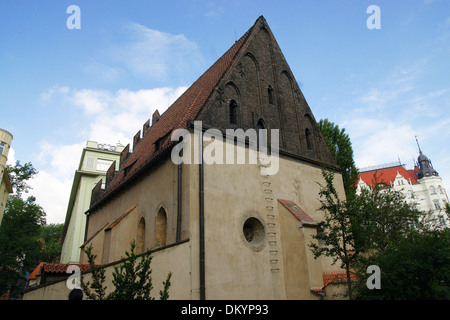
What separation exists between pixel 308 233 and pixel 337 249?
249 cm

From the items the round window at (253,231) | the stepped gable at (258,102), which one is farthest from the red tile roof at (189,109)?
the round window at (253,231)

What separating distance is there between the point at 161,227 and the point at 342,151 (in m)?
14.5

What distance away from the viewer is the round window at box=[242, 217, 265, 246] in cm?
1157

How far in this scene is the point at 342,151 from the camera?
70.9ft

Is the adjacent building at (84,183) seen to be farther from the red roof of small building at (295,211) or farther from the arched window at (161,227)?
the red roof of small building at (295,211)

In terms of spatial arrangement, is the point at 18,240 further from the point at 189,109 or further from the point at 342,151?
the point at 342,151

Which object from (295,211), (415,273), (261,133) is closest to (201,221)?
(295,211)

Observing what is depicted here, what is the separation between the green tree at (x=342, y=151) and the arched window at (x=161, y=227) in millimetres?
12551

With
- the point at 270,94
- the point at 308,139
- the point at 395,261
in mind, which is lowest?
the point at 395,261

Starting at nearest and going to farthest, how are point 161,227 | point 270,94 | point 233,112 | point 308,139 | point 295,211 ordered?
1. point 295,211
2. point 161,227
3. point 233,112
4. point 270,94
5. point 308,139

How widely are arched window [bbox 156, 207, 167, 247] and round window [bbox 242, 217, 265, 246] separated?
126 inches

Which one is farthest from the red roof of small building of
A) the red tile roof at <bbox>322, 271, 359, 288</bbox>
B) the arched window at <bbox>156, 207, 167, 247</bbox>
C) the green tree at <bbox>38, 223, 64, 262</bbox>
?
the green tree at <bbox>38, 223, 64, 262</bbox>

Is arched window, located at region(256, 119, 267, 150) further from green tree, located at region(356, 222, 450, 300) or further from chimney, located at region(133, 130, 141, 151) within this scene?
chimney, located at region(133, 130, 141, 151)
